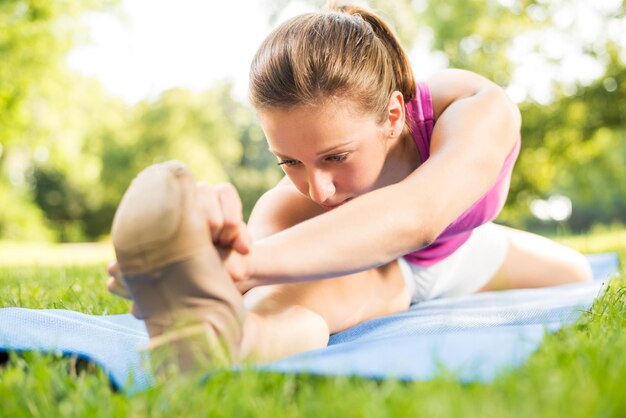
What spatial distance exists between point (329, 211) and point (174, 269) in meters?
0.45

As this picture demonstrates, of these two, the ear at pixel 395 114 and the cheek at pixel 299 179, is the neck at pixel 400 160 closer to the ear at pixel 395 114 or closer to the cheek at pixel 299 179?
the ear at pixel 395 114

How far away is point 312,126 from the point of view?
1.91m

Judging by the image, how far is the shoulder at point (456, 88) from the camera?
236 centimetres

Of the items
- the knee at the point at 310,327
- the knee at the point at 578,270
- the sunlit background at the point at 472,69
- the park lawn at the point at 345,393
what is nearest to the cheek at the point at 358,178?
the knee at the point at 310,327

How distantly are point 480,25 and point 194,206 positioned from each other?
16.5m

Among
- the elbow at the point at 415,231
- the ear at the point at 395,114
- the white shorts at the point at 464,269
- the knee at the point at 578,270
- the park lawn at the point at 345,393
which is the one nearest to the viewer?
the park lawn at the point at 345,393

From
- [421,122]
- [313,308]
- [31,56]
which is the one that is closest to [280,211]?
[313,308]

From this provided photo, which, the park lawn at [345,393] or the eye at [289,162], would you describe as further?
the eye at [289,162]

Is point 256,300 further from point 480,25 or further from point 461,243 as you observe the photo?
point 480,25

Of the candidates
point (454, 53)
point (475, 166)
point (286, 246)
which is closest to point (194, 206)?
point (286, 246)

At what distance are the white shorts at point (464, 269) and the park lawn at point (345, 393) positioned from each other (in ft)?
3.82

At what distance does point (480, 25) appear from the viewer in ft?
54.2

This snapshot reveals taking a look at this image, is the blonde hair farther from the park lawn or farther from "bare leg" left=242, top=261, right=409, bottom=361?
the park lawn

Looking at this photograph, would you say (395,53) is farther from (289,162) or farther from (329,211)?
(329,211)
